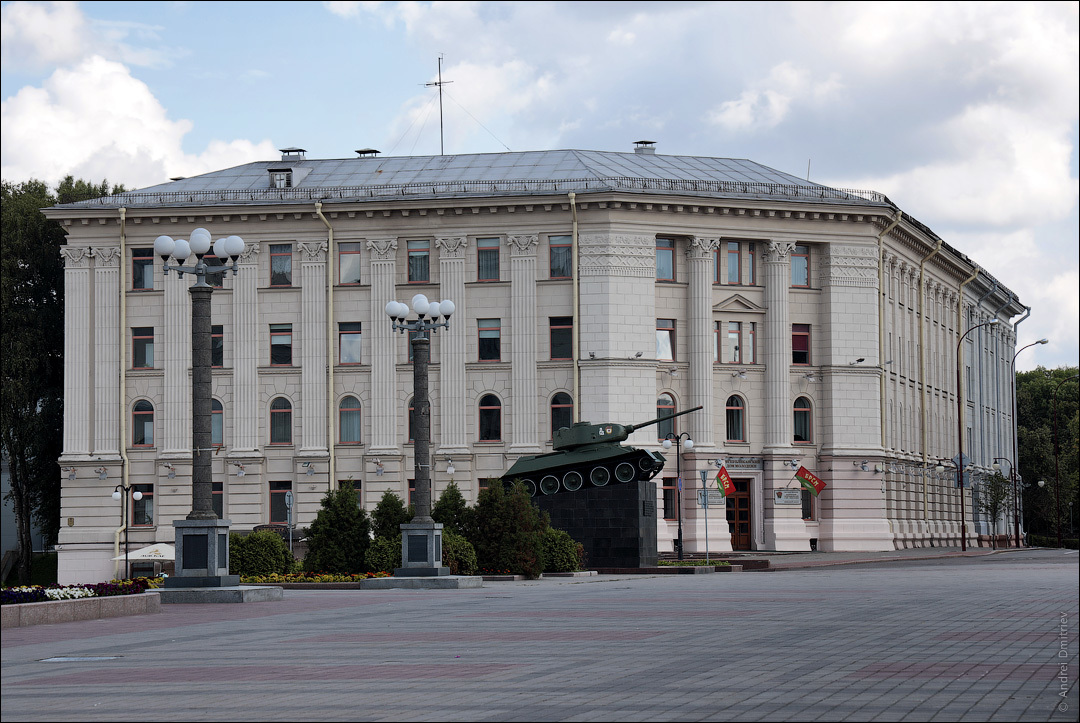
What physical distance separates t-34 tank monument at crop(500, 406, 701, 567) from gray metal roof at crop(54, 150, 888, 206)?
1710cm

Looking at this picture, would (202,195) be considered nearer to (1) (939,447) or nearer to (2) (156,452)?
(2) (156,452)

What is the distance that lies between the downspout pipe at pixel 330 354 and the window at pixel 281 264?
1.60 m

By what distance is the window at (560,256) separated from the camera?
185ft

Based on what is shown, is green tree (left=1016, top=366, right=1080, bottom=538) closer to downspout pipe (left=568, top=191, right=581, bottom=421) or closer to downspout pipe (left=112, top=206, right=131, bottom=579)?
downspout pipe (left=568, top=191, right=581, bottom=421)

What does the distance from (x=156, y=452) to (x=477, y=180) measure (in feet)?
54.5

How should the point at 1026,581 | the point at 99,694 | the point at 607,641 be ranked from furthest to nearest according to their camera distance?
the point at 1026,581 → the point at 607,641 → the point at 99,694

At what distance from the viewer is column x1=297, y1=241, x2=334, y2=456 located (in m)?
56.7

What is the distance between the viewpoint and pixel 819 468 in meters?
58.1

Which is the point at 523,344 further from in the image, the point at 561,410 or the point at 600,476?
the point at 600,476

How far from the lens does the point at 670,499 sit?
55.8 meters

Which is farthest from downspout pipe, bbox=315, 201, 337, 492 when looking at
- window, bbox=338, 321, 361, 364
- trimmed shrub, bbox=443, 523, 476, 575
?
trimmed shrub, bbox=443, 523, 476, 575

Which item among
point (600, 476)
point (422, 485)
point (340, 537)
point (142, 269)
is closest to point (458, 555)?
point (422, 485)

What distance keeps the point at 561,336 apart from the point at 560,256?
3093 mm

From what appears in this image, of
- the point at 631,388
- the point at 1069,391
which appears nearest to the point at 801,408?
the point at 631,388
